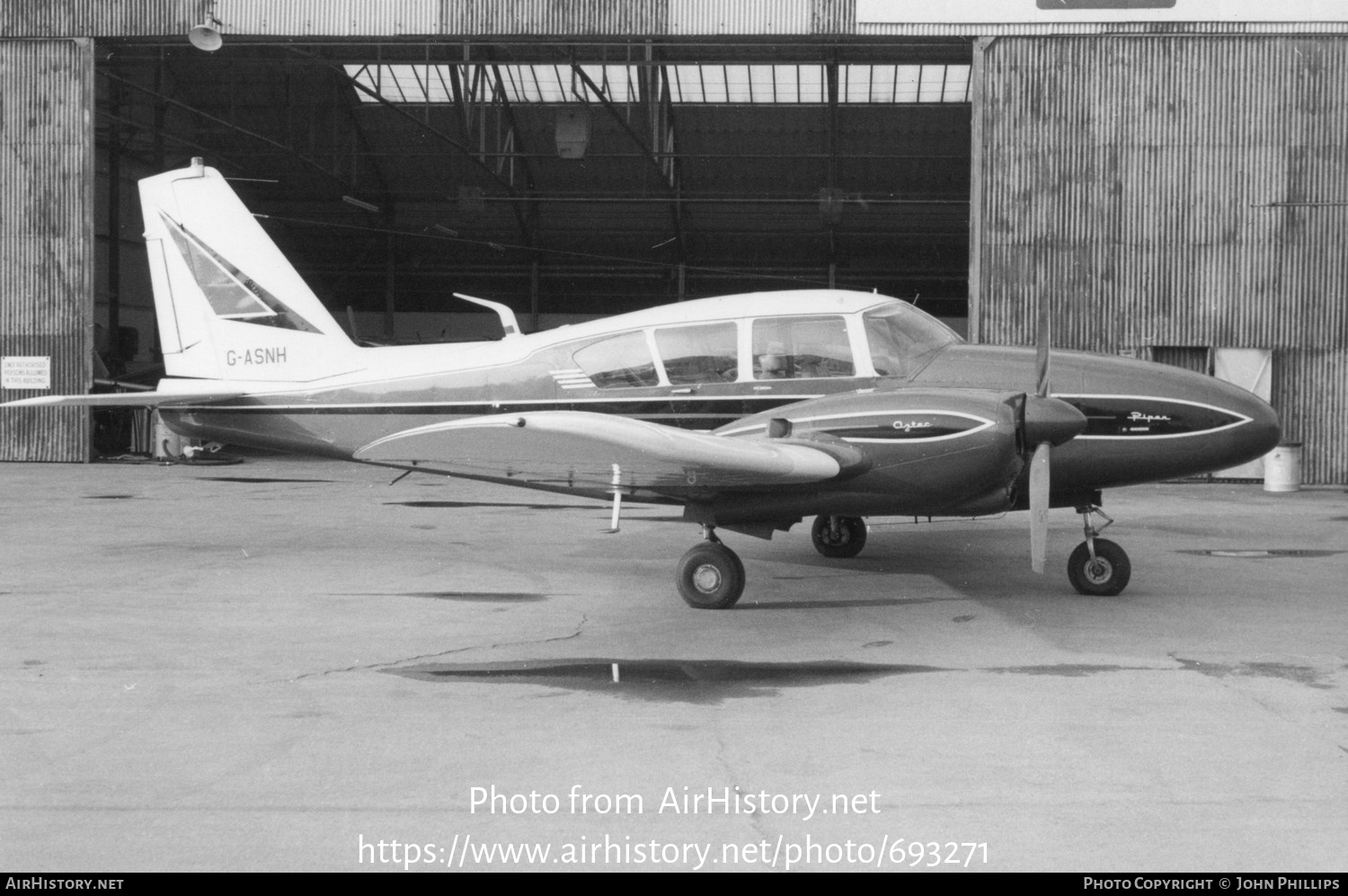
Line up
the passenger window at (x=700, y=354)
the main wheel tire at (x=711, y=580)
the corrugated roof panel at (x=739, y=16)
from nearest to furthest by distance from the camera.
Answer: the main wheel tire at (x=711, y=580), the passenger window at (x=700, y=354), the corrugated roof panel at (x=739, y=16)

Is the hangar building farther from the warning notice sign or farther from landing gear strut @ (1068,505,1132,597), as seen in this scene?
landing gear strut @ (1068,505,1132,597)

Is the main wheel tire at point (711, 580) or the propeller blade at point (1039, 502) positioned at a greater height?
the propeller blade at point (1039, 502)

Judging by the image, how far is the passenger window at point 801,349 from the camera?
33.9ft

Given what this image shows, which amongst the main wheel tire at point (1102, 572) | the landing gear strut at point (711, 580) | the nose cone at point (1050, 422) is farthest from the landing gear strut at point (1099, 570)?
the landing gear strut at point (711, 580)

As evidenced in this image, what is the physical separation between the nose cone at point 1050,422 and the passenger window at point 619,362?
11.4ft

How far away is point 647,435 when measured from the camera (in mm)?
7828

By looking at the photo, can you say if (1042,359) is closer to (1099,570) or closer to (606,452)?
(1099,570)

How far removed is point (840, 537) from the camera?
1209 centimetres

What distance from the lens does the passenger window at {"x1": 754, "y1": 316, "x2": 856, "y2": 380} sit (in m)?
10.3

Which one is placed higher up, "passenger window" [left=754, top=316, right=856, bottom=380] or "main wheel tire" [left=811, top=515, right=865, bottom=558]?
"passenger window" [left=754, top=316, right=856, bottom=380]

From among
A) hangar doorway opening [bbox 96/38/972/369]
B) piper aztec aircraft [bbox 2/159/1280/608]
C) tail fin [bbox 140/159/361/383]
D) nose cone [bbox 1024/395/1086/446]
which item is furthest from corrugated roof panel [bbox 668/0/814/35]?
nose cone [bbox 1024/395/1086/446]

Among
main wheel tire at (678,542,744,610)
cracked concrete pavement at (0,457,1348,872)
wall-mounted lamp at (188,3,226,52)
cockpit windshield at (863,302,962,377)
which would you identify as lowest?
cracked concrete pavement at (0,457,1348,872)

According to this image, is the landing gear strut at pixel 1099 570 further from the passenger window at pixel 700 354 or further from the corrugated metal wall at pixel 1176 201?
the corrugated metal wall at pixel 1176 201

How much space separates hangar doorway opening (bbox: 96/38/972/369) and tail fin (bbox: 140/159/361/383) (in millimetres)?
16506
